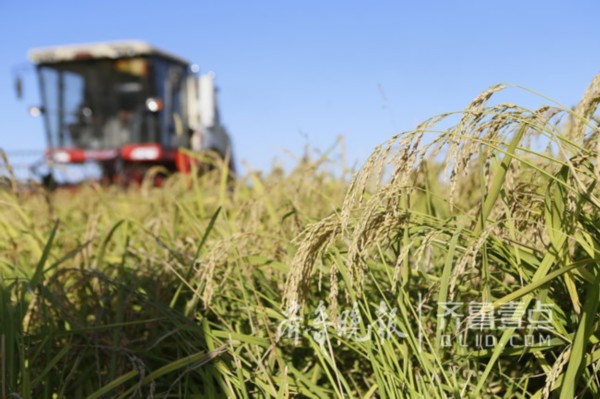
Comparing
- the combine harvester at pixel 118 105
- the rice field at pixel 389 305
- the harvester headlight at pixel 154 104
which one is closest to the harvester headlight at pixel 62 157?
the combine harvester at pixel 118 105

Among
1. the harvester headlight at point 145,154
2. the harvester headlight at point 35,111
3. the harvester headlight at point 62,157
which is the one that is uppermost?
the harvester headlight at point 35,111

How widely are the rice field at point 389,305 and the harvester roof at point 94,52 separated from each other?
30.9 feet

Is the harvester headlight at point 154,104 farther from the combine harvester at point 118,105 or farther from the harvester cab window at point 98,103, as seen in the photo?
the harvester cab window at point 98,103

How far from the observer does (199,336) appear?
1605 millimetres

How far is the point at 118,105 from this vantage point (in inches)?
431

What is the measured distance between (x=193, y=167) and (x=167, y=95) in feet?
25.8

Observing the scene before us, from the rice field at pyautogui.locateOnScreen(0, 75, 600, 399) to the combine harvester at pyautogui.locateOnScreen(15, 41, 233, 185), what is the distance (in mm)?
8898

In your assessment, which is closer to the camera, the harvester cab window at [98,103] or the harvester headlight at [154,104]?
the harvester headlight at [154,104]

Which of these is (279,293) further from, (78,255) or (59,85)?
(59,85)

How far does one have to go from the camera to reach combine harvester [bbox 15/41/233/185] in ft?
35.2

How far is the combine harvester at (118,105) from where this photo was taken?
10.7 metres

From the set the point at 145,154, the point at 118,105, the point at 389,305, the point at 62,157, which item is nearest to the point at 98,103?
the point at 118,105

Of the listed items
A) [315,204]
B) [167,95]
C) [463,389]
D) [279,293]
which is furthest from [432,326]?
[167,95]

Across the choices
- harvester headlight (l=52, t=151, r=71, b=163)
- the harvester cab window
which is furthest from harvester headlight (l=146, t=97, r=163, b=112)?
harvester headlight (l=52, t=151, r=71, b=163)
